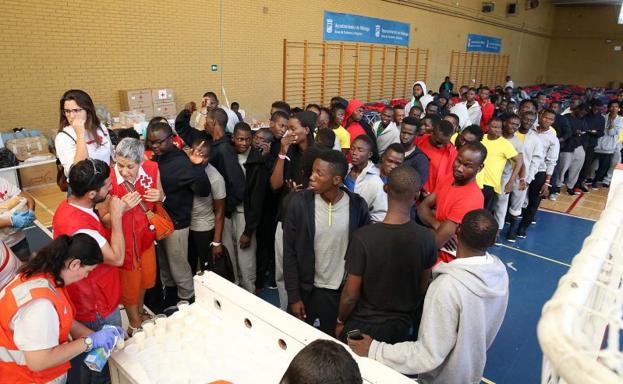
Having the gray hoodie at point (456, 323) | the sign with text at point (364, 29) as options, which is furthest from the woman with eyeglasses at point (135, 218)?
the sign with text at point (364, 29)

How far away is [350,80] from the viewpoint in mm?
13180

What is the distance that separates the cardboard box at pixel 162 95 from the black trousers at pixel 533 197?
687cm

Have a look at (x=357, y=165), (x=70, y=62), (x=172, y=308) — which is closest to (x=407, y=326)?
(x=357, y=165)

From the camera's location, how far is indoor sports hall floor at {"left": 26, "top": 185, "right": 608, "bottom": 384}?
323 cm

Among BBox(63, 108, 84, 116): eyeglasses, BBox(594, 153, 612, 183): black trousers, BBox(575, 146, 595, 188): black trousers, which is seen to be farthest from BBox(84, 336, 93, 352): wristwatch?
BBox(594, 153, 612, 183): black trousers

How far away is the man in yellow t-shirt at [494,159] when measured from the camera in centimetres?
441

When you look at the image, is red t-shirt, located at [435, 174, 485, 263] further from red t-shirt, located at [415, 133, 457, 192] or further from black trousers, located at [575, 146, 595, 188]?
black trousers, located at [575, 146, 595, 188]

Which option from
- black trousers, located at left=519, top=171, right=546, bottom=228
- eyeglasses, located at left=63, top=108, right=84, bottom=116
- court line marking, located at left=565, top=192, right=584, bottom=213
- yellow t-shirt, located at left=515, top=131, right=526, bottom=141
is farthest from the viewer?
court line marking, located at left=565, top=192, right=584, bottom=213

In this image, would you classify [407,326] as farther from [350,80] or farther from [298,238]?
[350,80]

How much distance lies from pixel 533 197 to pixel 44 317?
5.93m

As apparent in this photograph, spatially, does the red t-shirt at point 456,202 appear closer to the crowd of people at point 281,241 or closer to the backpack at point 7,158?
the crowd of people at point 281,241

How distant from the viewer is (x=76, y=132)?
304cm

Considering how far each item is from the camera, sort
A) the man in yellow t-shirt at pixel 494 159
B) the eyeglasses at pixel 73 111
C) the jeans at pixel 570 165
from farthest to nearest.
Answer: the jeans at pixel 570 165
the man in yellow t-shirt at pixel 494 159
the eyeglasses at pixel 73 111

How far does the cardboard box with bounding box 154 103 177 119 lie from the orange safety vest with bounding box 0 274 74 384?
701cm
